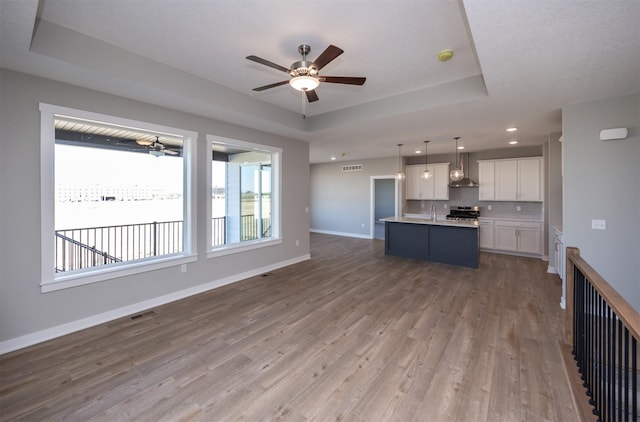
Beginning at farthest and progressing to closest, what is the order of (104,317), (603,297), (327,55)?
(104,317), (327,55), (603,297)

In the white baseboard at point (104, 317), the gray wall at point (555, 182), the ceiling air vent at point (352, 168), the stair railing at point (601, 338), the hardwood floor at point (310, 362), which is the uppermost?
the ceiling air vent at point (352, 168)

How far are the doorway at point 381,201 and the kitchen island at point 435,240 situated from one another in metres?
2.39

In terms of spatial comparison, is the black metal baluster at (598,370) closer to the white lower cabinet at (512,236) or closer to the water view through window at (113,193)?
the water view through window at (113,193)

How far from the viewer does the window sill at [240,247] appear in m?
4.34

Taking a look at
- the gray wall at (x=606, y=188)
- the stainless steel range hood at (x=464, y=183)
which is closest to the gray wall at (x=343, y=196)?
the stainless steel range hood at (x=464, y=183)

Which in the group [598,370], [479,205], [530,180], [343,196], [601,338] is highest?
[530,180]

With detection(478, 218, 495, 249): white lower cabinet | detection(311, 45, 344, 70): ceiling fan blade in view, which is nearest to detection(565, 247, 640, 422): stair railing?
detection(311, 45, 344, 70): ceiling fan blade

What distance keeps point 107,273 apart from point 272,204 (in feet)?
9.62

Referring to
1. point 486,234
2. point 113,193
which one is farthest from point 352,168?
point 113,193

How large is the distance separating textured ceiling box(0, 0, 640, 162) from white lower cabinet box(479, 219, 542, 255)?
9.98ft

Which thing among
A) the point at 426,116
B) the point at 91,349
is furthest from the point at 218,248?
the point at 426,116

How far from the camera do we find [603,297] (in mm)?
1577

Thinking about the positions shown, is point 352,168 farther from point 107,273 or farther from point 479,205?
point 107,273

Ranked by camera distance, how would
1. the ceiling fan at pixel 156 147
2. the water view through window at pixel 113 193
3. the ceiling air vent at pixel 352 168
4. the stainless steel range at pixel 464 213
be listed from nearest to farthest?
the water view through window at pixel 113 193
the ceiling fan at pixel 156 147
the stainless steel range at pixel 464 213
the ceiling air vent at pixel 352 168
